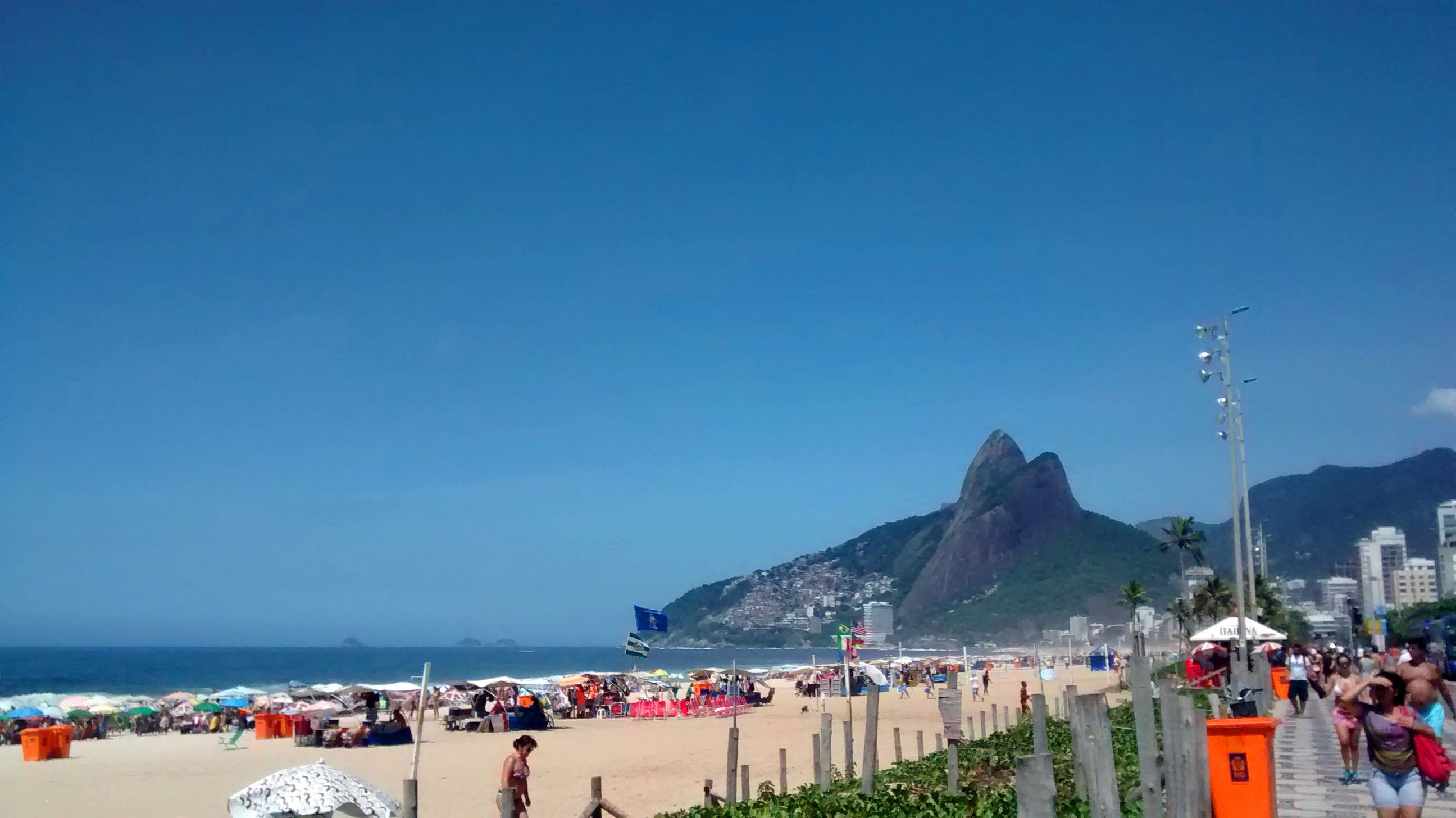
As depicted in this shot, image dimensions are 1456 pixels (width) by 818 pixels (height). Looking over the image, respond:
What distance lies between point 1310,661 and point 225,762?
89.4 ft

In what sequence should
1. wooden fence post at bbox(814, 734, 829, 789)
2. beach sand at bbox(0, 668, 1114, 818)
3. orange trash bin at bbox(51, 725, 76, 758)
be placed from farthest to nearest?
orange trash bin at bbox(51, 725, 76, 758) → beach sand at bbox(0, 668, 1114, 818) → wooden fence post at bbox(814, 734, 829, 789)

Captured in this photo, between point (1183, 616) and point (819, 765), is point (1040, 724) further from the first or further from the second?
point (1183, 616)

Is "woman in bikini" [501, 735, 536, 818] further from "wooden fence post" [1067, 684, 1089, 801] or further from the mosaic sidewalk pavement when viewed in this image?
the mosaic sidewalk pavement

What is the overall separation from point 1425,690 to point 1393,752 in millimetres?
726

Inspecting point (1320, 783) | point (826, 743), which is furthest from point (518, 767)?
point (1320, 783)

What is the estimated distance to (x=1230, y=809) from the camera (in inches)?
331

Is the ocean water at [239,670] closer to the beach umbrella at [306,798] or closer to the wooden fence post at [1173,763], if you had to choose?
the beach umbrella at [306,798]

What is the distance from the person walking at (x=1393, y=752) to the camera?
292 inches

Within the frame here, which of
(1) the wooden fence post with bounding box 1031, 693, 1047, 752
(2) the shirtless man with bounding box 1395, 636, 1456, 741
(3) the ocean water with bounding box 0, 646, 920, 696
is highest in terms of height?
(2) the shirtless man with bounding box 1395, 636, 1456, 741

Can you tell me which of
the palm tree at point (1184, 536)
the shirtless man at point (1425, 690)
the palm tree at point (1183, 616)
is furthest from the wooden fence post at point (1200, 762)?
the palm tree at point (1184, 536)

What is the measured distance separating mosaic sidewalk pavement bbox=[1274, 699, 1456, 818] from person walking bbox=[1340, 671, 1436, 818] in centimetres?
85

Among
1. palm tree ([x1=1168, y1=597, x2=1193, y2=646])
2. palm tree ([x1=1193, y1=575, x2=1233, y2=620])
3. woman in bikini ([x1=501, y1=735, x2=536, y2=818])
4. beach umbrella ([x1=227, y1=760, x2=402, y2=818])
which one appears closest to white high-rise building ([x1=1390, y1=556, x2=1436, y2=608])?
palm tree ([x1=1168, y1=597, x2=1193, y2=646])

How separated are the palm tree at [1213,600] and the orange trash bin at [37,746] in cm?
4796

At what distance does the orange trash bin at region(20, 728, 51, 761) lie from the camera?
27.2m
